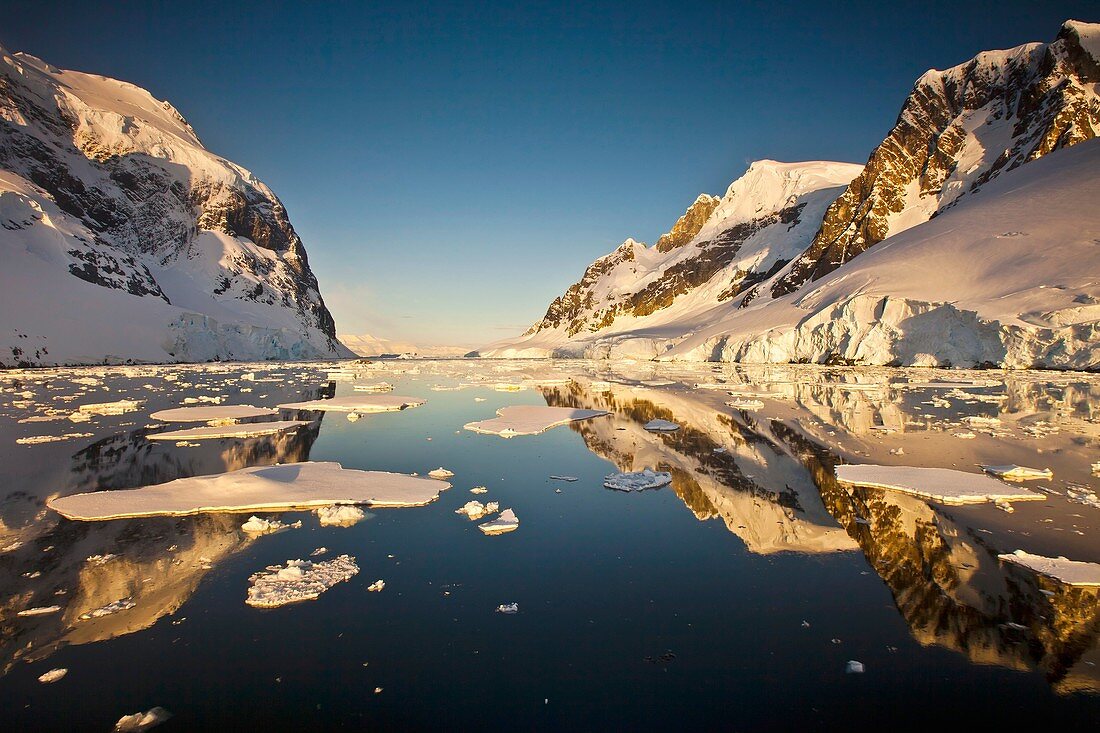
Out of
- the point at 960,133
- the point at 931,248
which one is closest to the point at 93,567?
the point at 931,248

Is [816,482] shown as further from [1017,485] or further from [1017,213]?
[1017,213]

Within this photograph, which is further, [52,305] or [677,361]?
[677,361]

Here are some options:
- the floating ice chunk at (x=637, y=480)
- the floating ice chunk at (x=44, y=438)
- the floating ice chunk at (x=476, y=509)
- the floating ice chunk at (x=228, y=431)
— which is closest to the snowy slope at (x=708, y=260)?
the floating ice chunk at (x=228, y=431)

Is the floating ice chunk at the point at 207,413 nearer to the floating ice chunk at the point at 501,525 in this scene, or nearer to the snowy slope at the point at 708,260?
the floating ice chunk at the point at 501,525

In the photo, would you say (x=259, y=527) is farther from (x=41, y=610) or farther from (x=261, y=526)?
(x=41, y=610)

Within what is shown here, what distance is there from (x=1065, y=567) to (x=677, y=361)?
6083 cm

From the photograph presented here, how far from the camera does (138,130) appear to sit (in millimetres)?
113688

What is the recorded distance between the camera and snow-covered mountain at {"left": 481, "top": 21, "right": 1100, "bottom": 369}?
36.7 meters

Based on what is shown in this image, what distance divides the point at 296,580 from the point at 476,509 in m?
2.72

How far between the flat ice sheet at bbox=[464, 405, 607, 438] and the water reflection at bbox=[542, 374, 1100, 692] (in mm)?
974

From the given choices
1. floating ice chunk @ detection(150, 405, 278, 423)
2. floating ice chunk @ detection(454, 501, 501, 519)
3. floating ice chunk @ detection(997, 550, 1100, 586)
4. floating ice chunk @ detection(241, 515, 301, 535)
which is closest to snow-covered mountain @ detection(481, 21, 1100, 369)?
floating ice chunk @ detection(997, 550, 1100, 586)

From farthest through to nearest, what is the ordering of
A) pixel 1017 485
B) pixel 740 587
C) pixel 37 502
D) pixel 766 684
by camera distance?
pixel 1017 485
pixel 37 502
pixel 740 587
pixel 766 684

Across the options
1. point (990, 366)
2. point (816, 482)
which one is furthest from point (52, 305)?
point (990, 366)

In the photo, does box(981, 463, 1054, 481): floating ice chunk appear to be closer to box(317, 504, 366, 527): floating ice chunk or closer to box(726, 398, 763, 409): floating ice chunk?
box(726, 398, 763, 409): floating ice chunk
